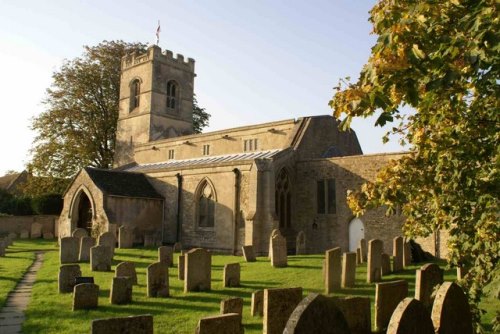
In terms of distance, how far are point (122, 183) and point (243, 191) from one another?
818cm

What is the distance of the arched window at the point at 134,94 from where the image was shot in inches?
1471

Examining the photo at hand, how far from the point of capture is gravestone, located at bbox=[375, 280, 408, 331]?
22.8ft

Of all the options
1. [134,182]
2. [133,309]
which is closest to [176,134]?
[134,182]

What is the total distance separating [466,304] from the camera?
5125 millimetres

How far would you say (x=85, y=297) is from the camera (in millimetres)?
9320

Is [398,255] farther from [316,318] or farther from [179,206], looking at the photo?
[179,206]

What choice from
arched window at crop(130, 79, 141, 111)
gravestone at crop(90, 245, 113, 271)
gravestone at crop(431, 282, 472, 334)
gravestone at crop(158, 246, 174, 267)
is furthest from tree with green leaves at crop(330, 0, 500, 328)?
arched window at crop(130, 79, 141, 111)

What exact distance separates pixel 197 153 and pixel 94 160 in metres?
12.7

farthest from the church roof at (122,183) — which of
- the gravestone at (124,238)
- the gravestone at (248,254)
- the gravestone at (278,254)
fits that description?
the gravestone at (278,254)

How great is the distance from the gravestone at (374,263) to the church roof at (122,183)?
16.6 m

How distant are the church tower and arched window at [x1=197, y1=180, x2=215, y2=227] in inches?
484

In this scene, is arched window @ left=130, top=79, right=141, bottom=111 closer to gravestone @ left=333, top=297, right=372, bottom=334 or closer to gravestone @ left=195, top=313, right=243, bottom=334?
gravestone @ left=333, top=297, right=372, bottom=334

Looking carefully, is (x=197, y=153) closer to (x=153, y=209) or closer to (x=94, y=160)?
(x=153, y=209)

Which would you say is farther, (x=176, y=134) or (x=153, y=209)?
(x=176, y=134)
